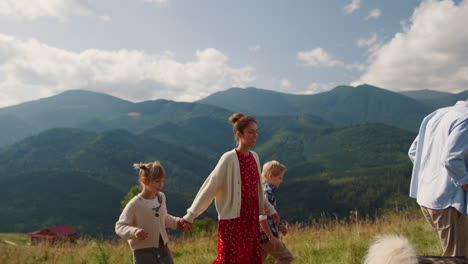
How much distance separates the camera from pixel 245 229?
3.93 metres

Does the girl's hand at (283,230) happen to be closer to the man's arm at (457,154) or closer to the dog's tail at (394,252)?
the dog's tail at (394,252)

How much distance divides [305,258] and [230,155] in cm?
283

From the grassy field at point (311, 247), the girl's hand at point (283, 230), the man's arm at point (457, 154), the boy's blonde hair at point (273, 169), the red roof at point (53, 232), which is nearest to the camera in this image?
the man's arm at point (457, 154)

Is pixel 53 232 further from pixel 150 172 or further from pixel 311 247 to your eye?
pixel 150 172

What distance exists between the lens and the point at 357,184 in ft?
474

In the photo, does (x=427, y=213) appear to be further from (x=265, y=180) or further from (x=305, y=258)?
(x=305, y=258)

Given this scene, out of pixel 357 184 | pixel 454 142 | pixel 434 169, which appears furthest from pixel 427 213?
pixel 357 184

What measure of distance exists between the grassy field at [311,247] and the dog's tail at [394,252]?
228 cm

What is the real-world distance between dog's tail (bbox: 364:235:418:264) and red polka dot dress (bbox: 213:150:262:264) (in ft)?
4.27

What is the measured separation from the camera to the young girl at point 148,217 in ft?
12.3

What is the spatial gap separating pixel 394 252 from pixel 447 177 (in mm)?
1085

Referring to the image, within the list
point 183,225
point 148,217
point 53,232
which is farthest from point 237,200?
point 53,232

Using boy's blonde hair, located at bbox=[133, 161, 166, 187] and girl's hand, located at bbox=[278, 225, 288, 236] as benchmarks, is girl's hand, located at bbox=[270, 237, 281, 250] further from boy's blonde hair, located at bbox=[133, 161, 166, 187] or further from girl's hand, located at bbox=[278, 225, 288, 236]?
boy's blonde hair, located at bbox=[133, 161, 166, 187]

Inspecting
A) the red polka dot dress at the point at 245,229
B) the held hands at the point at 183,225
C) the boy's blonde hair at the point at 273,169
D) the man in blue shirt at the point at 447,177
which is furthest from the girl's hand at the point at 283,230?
the man in blue shirt at the point at 447,177
